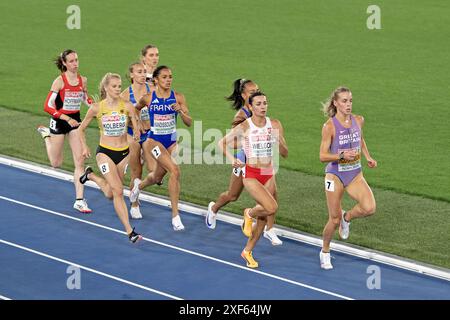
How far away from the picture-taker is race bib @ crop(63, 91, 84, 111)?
15211mm

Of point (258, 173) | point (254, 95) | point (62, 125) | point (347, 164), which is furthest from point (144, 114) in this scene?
point (347, 164)

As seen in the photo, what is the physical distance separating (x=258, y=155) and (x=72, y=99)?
3.51 meters

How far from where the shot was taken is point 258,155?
42.7 feet

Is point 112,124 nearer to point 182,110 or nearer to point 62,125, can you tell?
point 182,110

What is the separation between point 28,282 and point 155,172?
2.97m

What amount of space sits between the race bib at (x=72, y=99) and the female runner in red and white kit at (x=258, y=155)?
2990 millimetres

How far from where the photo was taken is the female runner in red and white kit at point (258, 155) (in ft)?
→ 42.3

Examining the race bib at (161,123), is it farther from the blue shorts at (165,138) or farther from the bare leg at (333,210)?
the bare leg at (333,210)

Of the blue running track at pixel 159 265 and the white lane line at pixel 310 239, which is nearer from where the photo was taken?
the blue running track at pixel 159 265

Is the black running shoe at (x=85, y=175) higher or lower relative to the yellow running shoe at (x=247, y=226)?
higher

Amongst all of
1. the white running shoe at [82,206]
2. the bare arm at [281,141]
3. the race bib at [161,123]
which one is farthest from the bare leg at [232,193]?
the white running shoe at [82,206]

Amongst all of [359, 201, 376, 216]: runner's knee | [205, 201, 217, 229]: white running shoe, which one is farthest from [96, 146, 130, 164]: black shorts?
[359, 201, 376, 216]: runner's knee

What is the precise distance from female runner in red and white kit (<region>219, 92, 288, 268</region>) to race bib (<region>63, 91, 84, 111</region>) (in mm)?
2990

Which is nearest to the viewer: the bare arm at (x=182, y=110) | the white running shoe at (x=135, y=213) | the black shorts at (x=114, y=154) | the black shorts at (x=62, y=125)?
the black shorts at (x=114, y=154)
